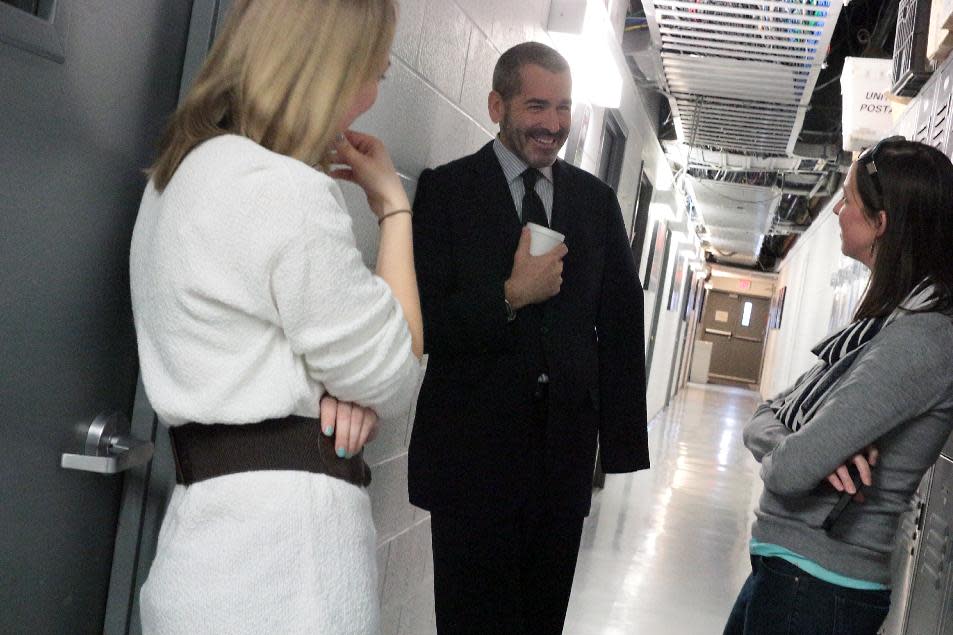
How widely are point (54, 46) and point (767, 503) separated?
4.19ft

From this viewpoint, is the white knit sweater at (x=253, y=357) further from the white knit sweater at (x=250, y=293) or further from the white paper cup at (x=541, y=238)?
the white paper cup at (x=541, y=238)

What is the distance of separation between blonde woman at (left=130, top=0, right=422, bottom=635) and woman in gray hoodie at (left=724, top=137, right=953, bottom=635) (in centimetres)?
78

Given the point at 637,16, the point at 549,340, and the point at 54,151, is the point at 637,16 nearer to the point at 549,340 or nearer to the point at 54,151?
the point at 549,340

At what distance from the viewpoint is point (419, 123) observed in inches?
82.7

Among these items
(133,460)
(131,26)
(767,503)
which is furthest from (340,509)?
(767,503)

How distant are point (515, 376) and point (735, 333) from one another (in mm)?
23534

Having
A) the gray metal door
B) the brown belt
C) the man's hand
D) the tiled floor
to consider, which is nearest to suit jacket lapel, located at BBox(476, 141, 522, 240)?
the man's hand

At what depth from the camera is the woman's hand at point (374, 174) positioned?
121cm

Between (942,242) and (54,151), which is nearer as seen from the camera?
(54,151)

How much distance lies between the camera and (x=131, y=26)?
3.85 feet

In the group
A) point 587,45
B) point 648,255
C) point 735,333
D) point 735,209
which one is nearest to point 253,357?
point 587,45

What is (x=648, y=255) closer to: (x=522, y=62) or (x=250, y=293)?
(x=522, y=62)

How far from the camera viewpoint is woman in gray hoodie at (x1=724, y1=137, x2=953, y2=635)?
1408 millimetres

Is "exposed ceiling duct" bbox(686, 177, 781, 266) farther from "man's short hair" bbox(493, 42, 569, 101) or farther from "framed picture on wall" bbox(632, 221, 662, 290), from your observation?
"man's short hair" bbox(493, 42, 569, 101)
